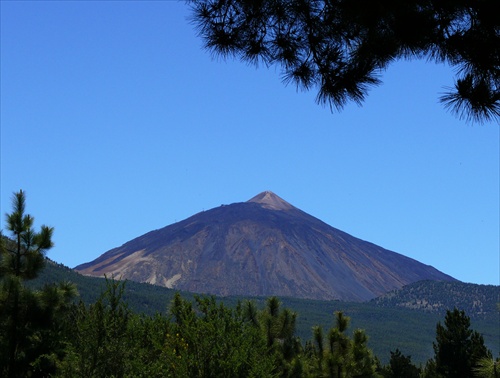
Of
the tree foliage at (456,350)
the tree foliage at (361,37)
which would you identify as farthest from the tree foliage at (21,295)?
the tree foliage at (456,350)

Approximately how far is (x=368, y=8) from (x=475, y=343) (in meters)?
46.9

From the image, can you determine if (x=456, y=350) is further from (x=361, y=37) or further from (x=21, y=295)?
(x=361, y=37)

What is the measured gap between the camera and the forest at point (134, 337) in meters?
17.0

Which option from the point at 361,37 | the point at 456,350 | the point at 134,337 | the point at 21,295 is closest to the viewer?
the point at 361,37

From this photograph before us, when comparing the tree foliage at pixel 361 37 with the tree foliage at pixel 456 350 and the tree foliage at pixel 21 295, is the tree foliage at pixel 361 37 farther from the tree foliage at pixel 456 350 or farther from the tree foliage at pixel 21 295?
the tree foliage at pixel 456 350

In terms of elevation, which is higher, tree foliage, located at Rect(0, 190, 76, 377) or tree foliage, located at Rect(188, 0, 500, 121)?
tree foliage, located at Rect(188, 0, 500, 121)

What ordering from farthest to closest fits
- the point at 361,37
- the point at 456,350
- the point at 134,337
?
1. the point at 456,350
2. the point at 134,337
3. the point at 361,37

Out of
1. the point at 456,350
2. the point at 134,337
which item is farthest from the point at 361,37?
the point at 456,350

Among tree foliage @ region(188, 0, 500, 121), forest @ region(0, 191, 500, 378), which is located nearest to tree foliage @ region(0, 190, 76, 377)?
forest @ region(0, 191, 500, 378)

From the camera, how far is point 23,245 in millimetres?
21469

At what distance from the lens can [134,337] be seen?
18.8 meters

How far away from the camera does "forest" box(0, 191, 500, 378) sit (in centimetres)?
1695

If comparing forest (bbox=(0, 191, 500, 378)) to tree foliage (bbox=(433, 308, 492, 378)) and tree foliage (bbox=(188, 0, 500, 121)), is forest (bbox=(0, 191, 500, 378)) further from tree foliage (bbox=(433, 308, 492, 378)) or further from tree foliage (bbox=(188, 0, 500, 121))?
tree foliage (bbox=(433, 308, 492, 378))

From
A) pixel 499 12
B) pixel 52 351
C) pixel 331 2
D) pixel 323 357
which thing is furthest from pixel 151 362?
pixel 323 357
